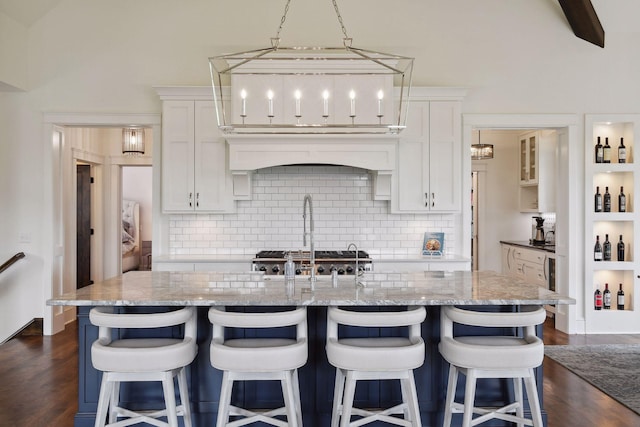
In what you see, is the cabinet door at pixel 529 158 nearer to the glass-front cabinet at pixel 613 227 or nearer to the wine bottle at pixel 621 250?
the glass-front cabinet at pixel 613 227

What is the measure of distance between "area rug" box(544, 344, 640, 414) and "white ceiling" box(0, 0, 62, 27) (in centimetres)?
611

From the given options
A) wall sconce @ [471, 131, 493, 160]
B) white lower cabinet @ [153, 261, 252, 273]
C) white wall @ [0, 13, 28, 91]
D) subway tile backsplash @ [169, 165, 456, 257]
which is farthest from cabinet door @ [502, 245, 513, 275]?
white wall @ [0, 13, 28, 91]

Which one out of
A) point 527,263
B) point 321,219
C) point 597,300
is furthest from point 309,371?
point 527,263

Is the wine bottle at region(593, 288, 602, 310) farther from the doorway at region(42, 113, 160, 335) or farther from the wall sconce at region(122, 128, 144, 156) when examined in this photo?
the wall sconce at region(122, 128, 144, 156)

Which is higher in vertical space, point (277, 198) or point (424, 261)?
point (277, 198)

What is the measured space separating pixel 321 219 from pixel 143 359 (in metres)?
3.15

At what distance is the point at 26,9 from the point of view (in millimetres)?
4809

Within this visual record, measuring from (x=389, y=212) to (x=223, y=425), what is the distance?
3342mm

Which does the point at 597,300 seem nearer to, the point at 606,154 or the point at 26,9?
the point at 606,154

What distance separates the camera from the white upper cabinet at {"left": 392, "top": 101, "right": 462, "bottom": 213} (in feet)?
16.0

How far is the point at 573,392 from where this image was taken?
3.53m

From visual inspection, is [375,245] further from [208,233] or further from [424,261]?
[208,233]

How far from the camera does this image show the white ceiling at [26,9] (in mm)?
4640

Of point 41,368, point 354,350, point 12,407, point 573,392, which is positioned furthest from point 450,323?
point 41,368
